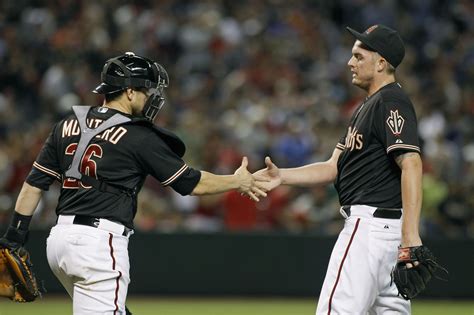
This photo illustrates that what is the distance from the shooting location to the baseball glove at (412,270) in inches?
206

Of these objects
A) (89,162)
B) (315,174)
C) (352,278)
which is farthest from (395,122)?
(89,162)

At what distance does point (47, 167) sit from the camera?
18.5ft

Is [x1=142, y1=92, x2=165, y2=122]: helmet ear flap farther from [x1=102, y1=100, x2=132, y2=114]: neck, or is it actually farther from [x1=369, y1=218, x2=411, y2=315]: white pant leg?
[x1=369, y1=218, x2=411, y2=315]: white pant leg

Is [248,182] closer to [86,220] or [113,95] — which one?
[113,95]

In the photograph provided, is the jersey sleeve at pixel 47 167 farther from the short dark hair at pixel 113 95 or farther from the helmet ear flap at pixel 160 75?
the helmet ear flap at pixel 160 75

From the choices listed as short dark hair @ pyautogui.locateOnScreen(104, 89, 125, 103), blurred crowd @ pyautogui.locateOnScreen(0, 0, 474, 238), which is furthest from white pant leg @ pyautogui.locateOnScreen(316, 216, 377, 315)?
blurred crowd @ pyautogui.locateOnScreen(0, 0, 474, 238)

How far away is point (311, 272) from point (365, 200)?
20.2 ft

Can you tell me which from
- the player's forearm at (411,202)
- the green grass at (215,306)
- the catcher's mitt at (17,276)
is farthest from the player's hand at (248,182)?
the green grass at (215,306)

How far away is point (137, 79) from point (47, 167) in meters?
0.78

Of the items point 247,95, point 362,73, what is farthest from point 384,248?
point 247,95

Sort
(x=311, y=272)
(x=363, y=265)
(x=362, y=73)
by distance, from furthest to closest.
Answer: (x=311, y=272) < (x=362, y=73) < (x=363, y=265)

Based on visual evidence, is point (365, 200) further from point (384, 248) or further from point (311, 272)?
point (311, 272)

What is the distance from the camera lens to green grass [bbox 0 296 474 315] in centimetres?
1047

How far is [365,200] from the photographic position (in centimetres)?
560
